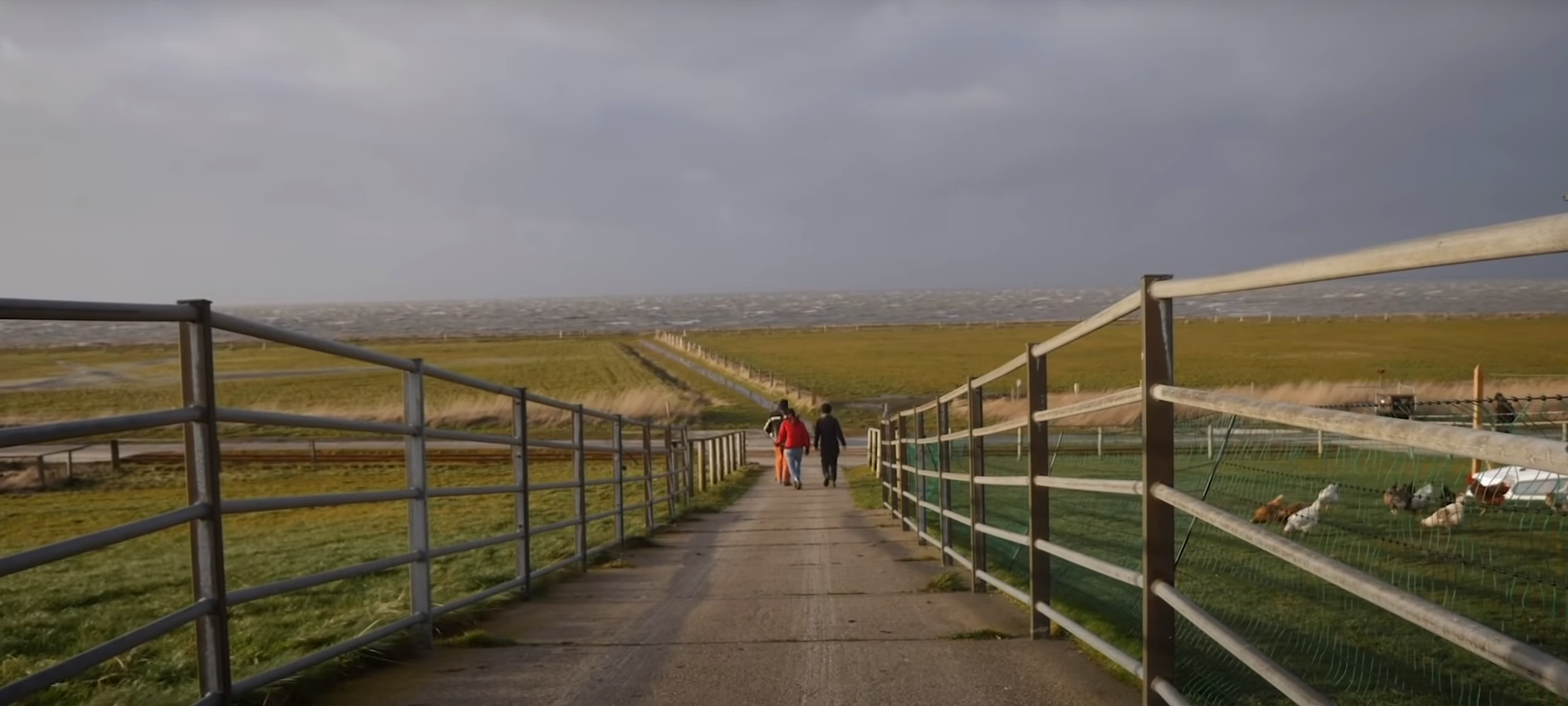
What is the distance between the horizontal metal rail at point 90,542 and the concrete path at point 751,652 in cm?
99

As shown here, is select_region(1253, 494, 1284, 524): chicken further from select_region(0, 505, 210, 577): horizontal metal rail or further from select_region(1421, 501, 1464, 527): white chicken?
select_region(0, 505, 210, 577): horizontal metal rail

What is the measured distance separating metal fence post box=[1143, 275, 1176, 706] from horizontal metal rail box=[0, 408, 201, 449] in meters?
2.47

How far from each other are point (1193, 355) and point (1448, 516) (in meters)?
50.2

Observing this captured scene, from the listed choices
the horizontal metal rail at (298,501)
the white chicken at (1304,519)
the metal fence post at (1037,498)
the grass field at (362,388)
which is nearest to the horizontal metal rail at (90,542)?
the horizontal metal rail at (298,501)

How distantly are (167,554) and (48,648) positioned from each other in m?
4.52

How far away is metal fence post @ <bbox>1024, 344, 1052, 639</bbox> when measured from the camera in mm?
4727

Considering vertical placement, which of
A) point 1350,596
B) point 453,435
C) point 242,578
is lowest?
point 242,578

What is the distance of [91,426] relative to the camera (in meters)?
2.84

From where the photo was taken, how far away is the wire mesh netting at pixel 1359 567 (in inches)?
149

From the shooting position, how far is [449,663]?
4.42 metres

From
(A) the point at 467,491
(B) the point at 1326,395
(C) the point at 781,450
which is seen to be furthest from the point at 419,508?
(B) the point at 1326,395

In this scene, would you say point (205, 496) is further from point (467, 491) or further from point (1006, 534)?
point (1006, 534)

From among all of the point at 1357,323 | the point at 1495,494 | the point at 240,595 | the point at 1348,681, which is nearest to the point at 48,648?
the point at 240,595

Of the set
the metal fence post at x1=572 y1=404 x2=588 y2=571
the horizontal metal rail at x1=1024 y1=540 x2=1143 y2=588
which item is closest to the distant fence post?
the metal fence post at x1=572 y1=404 x2=588 y2=571
